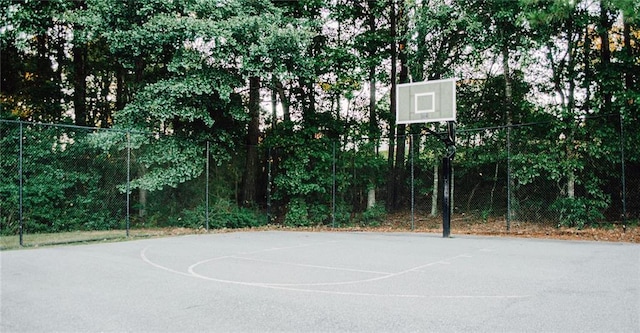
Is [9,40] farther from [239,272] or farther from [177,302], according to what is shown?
[177,302]

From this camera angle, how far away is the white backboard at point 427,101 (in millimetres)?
10141

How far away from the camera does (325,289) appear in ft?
17.1

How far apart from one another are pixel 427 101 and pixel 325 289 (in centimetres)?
633

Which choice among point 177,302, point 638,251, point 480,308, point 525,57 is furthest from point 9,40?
point 638,251

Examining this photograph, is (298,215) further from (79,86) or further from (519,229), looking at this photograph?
(79,86)

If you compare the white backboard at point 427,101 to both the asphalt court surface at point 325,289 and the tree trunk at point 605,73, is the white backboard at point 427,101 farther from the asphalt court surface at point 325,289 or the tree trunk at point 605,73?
the tree trunk at point 605,73

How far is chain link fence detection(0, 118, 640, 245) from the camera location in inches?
456

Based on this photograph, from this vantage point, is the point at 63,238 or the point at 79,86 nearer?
the point at 63,238

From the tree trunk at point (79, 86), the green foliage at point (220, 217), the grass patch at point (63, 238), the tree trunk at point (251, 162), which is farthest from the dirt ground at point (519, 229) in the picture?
the tree trunk at point (79, 86)

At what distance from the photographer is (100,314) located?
162 inches

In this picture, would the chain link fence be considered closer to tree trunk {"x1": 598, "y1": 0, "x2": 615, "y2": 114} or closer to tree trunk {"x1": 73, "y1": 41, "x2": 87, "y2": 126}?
tree trunk {"x1": 598, "y1": 0, "x2": 615, "y2": 114}

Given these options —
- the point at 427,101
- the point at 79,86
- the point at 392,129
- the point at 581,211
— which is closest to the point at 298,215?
the point at 392,129

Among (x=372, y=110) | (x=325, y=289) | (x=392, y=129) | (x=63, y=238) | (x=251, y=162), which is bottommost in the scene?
(x=63, y=238)

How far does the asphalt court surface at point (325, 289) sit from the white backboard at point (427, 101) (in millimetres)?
2963
